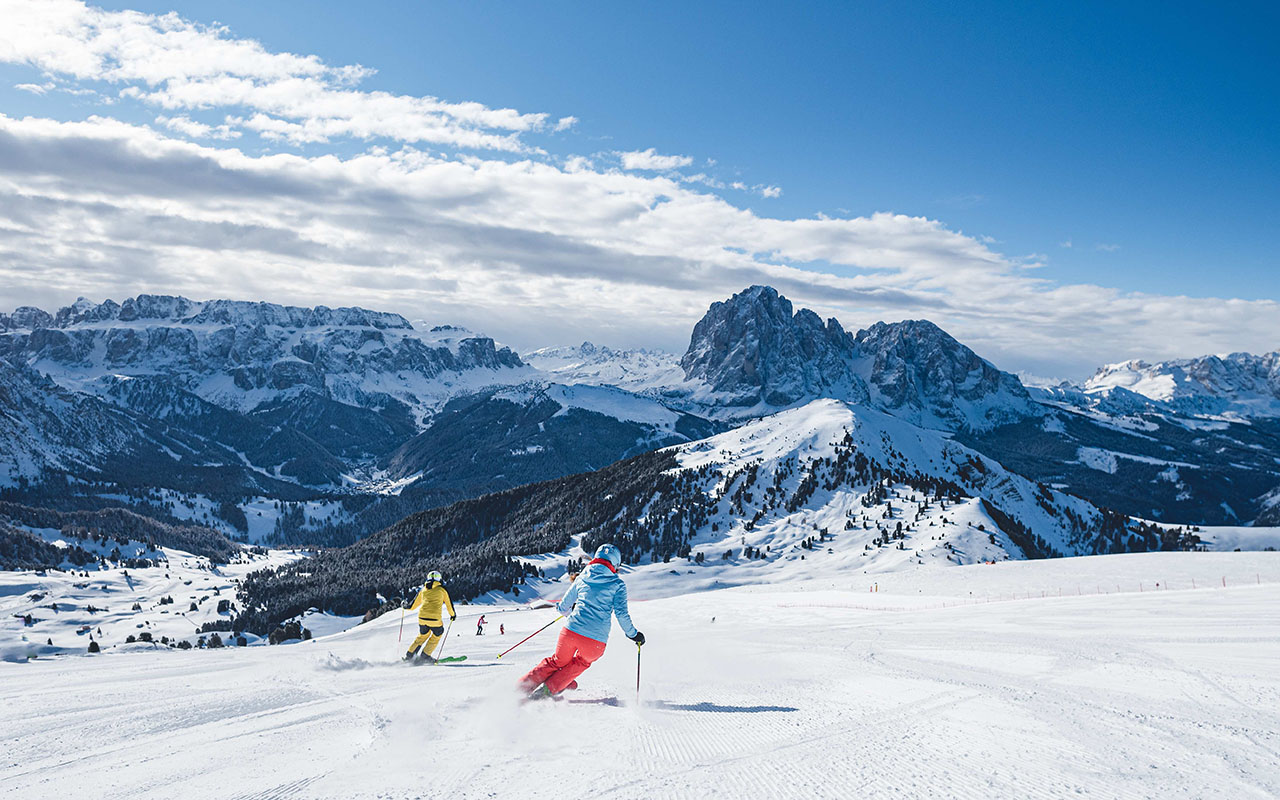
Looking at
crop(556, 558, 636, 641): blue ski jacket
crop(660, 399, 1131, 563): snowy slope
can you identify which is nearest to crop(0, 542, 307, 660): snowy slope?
crop(556, 558, 636, 641): blue ski jacket

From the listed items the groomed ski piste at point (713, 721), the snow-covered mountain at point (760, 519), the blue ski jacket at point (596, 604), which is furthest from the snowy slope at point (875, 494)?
the blue ski jacket at point (596, 604)

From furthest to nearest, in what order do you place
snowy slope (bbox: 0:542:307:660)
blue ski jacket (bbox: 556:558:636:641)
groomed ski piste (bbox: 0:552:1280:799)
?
1. snowy slope (bbox: 0:542:307:660)
2. blue ski jacket (bbox: 556:558:636:641)
3. groomed ski piste (bbox: 0:552:1280:799)

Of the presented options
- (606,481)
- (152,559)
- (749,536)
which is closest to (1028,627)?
(749,536)

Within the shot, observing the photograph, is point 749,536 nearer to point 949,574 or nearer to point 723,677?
point 949,574

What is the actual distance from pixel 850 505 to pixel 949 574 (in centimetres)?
7479

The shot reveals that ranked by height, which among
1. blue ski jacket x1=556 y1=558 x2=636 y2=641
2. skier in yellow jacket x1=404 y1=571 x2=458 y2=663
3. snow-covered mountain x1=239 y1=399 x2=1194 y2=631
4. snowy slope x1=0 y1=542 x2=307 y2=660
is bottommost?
snowy slope x1=0 y1=542 x2=307 y2=660

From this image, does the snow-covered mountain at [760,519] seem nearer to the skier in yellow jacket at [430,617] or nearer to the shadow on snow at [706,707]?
the skier in yellow jacket at [430,617]

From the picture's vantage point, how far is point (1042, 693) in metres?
11.3

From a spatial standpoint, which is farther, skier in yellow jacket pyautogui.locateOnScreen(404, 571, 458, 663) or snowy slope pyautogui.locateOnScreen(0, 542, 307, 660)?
snowy slope pyautogui.locateOnScreen(0, 542, 307, 660)

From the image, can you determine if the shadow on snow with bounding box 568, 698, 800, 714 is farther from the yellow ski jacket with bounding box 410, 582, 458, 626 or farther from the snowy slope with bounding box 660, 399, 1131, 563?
the snowy slope with bounding box 660, 399, 1131, 563

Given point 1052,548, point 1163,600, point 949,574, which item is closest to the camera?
point 1163,600

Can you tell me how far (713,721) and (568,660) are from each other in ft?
10.7

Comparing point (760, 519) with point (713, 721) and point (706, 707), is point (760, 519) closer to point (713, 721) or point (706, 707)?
point (706, 707)

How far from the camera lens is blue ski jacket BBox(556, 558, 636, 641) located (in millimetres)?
12531
